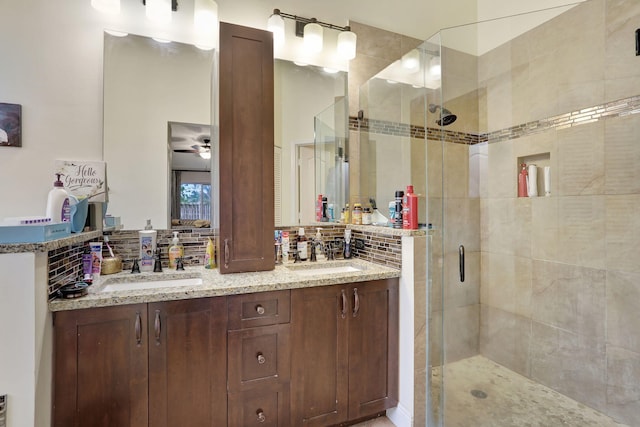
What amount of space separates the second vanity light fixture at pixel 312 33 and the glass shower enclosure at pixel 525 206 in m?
0.30

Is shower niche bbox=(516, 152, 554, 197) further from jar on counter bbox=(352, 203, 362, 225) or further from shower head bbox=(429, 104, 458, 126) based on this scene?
jar on counter bbox=(352, 203, 362, 225)

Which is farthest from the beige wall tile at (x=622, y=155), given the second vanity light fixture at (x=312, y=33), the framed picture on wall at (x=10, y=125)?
the framed picture on wall at (x=10, y=125)

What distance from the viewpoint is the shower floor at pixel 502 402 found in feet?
5.76

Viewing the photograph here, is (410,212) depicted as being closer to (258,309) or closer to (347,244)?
(347,244)

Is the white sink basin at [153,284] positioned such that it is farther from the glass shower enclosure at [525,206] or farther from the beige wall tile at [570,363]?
the beige wall tile at [570,363]

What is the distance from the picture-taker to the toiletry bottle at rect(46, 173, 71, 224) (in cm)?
128

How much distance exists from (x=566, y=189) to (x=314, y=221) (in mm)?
1684

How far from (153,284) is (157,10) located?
1.59 m

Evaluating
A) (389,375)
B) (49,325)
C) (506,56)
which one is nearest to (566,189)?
(506,56)

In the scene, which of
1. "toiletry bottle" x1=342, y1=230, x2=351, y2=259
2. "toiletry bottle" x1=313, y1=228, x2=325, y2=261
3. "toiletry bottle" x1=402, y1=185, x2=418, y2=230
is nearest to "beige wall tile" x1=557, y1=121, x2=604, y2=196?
"toiletry bottle" x1=402, y1=185, x2=418, y2=230

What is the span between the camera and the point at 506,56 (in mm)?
2299

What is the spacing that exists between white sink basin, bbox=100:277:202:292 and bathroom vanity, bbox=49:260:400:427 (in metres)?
0.02

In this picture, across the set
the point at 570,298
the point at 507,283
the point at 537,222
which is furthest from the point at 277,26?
the point at 570,298

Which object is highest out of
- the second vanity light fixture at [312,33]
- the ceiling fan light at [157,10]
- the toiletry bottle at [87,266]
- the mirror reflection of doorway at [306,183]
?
the second vanity light fixture at [312,33]
